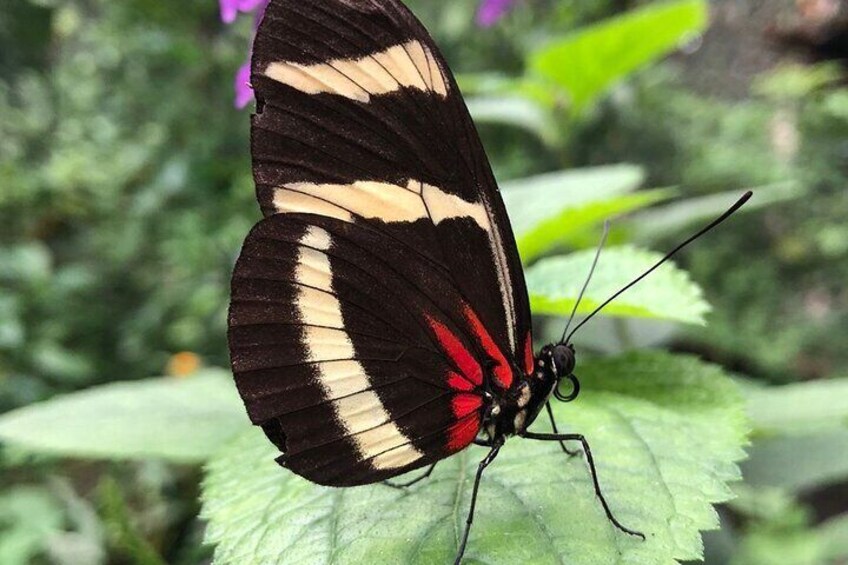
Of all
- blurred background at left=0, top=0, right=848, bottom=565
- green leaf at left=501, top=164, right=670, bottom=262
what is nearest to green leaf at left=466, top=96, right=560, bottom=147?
blurred background at left=0, top=0, right=848, bottom=565

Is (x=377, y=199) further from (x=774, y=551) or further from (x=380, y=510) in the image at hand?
(x=774, y=551)

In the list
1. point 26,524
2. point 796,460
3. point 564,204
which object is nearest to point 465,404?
point 564,204

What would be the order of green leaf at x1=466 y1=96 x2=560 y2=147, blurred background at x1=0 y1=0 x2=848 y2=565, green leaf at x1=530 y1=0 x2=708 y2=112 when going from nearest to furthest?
green leaf at x1=530 y1=0 x2=708 y2=112 → green leaf at x1=466 y1=96 x2=560 y2=147 → blurred background at x1=0 y1=0 x2=848 y2=565

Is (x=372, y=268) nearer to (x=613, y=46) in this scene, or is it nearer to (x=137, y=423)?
(x=137, y=423)

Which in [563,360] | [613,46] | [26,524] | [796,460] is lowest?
[796,460]

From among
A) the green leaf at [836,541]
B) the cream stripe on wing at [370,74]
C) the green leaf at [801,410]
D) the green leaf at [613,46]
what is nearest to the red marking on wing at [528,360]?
the cream stripe on wing at [370,74]

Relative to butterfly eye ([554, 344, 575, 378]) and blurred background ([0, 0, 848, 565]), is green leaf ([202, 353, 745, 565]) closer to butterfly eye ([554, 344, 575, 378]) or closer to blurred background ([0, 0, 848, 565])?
butterfly eye ([554, 344, 575, 378])
